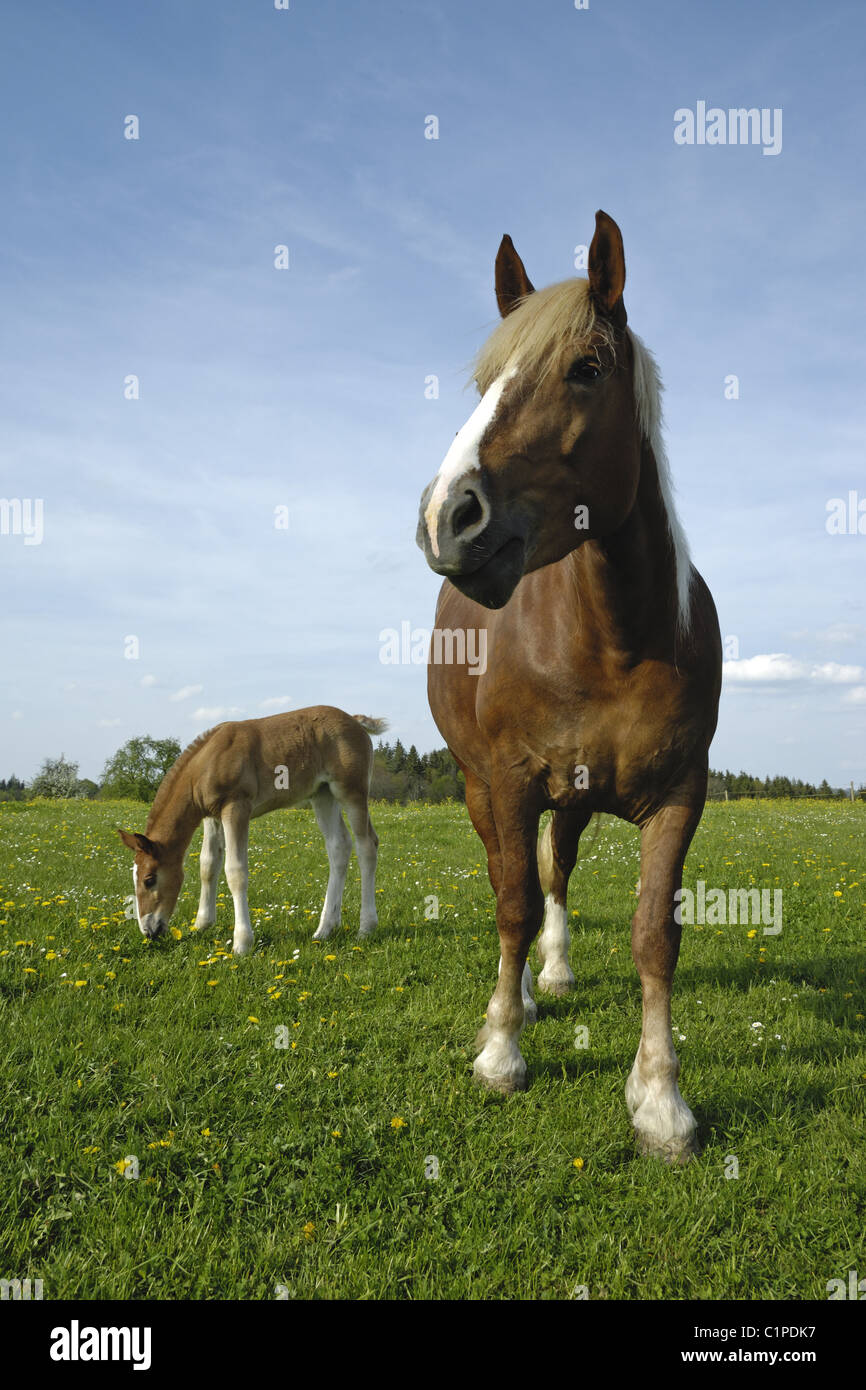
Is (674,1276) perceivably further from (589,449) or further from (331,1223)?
(589,449)

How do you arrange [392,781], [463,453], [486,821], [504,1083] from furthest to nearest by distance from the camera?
[392,781]
[486,821]
[504,1083]
[463,453]

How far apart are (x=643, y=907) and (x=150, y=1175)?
2.56 metres

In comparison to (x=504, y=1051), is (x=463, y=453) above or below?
above

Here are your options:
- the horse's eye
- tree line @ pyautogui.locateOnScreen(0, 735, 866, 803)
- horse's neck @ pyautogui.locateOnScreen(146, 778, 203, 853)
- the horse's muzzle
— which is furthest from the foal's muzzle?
tree line @ pyautogui.locateOnScreen(0, 735, 866, 803)

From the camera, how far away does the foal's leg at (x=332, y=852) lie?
25.6ft

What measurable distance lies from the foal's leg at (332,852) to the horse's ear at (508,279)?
18.8 feet

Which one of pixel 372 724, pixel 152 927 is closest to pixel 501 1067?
pixel 152 927

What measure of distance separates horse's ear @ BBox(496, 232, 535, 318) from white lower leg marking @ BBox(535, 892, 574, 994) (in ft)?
13.8

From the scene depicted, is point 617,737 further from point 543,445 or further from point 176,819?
point 176,819

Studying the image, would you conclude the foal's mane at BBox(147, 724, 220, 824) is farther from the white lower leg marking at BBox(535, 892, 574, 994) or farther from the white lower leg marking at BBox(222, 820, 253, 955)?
the white lower leg marking at BBox(535, 892, 574, 994)

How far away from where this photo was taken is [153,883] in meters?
7.41

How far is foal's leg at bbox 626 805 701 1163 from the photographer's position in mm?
3773

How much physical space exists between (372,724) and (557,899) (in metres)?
Result: 4.10
